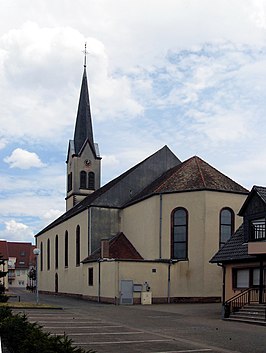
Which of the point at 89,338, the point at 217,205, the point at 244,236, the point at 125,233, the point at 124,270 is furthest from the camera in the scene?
the point at 125,233

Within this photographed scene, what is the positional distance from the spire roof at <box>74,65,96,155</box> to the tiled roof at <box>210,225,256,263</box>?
4027 centimetres

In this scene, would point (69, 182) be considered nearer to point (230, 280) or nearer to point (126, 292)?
point (126, 292)

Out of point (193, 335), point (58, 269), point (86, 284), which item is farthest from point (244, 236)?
point (58, 269)

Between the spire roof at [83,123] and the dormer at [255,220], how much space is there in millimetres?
42587

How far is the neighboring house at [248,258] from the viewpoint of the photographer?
25453 mm

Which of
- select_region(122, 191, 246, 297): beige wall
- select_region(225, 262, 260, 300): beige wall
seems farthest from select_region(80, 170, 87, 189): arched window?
select_region(225, 262, 260, 300): beige wall

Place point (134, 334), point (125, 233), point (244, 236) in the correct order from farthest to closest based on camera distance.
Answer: point (125, 233)
point (244, 236)
point (134, 334)

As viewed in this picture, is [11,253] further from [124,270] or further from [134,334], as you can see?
[134,334]

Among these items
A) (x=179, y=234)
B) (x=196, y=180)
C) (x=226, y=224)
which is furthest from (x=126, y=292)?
(x=196, y=180)

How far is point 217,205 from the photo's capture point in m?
41.9

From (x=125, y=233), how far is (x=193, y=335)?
30.6m

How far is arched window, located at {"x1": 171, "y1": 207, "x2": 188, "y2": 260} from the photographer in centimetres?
4212

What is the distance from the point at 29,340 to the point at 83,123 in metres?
60.6

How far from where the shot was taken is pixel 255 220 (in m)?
26.1
